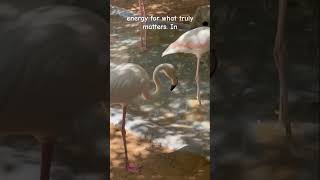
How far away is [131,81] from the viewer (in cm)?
222

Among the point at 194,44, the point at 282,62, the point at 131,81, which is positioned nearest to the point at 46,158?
the point at 131,81

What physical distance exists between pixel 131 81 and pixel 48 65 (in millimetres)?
391

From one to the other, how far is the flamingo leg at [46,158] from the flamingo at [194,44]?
70 cm

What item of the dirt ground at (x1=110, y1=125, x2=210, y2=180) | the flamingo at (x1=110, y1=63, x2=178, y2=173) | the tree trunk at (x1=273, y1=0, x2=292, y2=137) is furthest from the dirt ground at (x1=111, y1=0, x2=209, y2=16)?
the dirt ground at (x1=110, y1=125, x2=210, y2=180)

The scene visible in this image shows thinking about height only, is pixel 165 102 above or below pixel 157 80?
below

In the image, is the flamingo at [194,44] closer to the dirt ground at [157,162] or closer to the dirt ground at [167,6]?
the dirt ground at [167,6]

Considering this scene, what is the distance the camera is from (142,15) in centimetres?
222

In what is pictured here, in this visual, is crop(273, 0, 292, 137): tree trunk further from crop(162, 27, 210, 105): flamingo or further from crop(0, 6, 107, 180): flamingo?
crop(0, 6, 107, 180): flamingo

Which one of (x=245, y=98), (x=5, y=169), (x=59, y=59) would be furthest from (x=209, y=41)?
(x=5, y=169)

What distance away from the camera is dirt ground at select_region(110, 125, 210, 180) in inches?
88.5

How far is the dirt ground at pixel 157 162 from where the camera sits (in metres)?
2.25

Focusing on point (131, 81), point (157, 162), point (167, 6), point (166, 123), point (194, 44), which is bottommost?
point (157, 162)

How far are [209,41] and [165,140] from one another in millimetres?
509

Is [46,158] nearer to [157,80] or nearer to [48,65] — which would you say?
[48,65]
